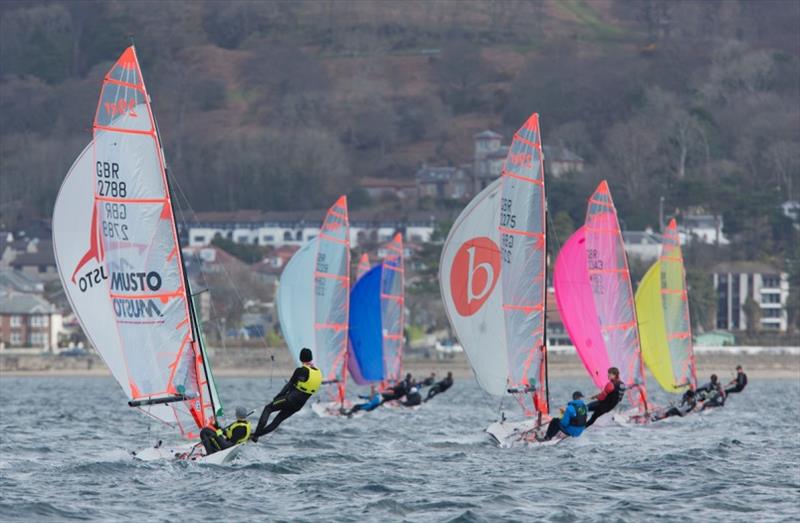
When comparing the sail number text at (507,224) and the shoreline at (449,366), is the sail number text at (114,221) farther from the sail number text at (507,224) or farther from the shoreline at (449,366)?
the shoreline at (449,366)

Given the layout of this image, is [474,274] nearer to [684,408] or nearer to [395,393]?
[684,408]

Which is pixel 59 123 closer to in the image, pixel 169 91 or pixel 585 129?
pixel 169 91

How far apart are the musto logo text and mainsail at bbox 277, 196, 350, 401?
9.36 meters

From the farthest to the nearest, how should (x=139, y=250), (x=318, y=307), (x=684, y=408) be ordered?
(x=318, y=307)
(x=684, y=408)
(x=139, y=250)

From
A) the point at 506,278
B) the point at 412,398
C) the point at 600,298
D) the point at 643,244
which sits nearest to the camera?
the point at 506,278

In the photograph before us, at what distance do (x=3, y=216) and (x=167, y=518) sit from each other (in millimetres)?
136495

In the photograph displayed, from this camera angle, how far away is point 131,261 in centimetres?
2552

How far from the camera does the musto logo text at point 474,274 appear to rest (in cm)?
3139

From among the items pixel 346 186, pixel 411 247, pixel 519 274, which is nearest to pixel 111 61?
pixel 346 186

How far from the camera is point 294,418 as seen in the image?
40562mm

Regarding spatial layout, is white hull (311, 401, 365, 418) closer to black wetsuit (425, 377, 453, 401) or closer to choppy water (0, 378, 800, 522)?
choppy water (0, 378, 800, 522)

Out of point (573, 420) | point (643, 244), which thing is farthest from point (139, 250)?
point (643, 244)

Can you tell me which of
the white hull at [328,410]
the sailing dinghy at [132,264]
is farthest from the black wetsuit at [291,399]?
the white hull at [328,410]

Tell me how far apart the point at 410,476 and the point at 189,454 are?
9.67ft
